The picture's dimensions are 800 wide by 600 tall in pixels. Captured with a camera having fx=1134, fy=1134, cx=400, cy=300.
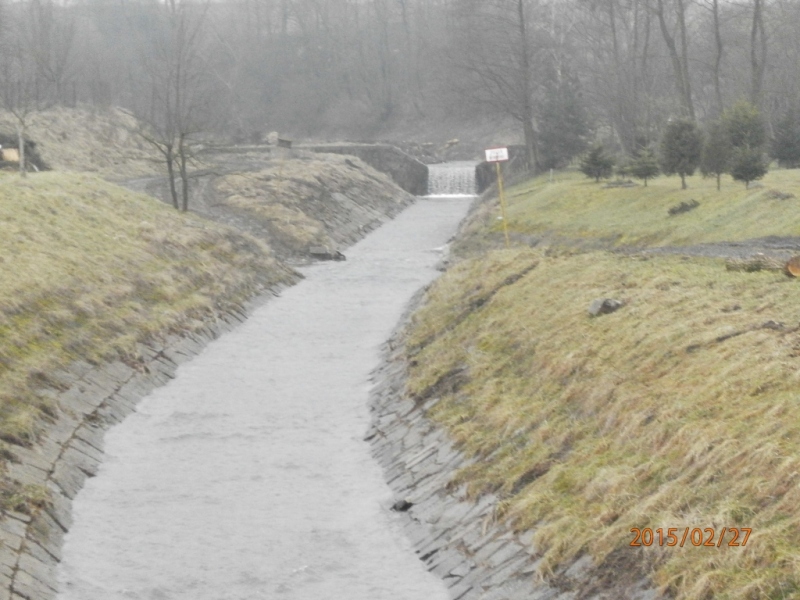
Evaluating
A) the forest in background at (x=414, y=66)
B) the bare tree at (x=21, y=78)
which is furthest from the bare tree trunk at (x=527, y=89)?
the bare tree at (x=21, y=78)

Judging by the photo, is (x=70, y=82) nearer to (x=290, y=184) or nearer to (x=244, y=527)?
(x=290, y=184)

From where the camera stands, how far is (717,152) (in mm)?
36938

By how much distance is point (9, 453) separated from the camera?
17875 millimetres

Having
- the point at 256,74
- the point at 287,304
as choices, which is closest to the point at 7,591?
the point at 287,304

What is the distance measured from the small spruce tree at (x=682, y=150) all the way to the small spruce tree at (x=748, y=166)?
345 centimetres

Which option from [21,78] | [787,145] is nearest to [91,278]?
[21,78]

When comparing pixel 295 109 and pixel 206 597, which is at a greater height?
pixel 295 109

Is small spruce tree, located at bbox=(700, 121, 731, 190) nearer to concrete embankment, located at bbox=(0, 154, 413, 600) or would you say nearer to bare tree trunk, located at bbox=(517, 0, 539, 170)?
concrete embankment, located at bbox=(0, 154, 413, 600)

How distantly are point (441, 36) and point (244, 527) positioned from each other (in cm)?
11574

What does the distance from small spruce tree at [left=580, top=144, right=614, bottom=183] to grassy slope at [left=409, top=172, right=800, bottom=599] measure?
2159 centimetres

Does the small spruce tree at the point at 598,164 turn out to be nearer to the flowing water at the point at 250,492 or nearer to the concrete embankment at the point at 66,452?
the flowing water at the point at 250,492
